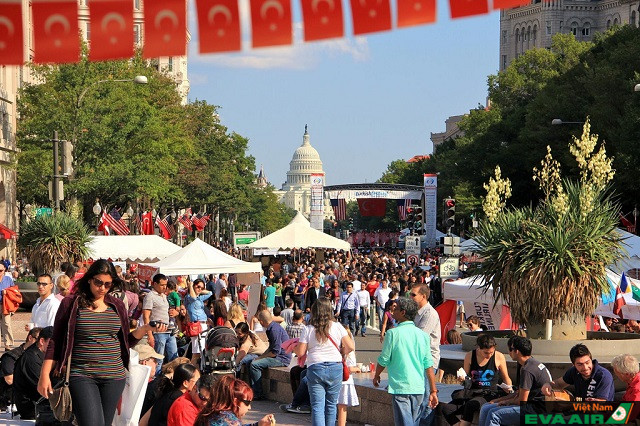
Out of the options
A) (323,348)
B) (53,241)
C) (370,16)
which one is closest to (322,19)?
(370,16)

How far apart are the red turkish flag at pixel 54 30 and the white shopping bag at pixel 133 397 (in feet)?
20.8

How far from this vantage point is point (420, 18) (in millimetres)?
4051

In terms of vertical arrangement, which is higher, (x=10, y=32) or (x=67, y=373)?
(x=10, y=32)

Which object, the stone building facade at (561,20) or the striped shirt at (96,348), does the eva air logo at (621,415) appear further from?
the stone building facade at (561,20)

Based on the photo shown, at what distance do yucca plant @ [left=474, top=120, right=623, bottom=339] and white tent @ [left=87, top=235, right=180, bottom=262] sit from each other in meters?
18.9

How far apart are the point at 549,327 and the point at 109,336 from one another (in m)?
8.30

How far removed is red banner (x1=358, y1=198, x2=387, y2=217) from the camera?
412ft

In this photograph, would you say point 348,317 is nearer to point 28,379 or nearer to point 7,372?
point 7,372

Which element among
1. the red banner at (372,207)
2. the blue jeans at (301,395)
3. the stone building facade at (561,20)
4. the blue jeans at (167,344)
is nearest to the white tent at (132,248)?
the blue jeans at (167,344)

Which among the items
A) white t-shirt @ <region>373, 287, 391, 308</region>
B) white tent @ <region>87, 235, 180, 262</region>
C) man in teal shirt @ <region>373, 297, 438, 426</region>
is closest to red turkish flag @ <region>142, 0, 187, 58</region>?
man in teal shirt @ <region>373, 297, 438, 426</region>

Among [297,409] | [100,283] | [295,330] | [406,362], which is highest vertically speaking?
[100,283]

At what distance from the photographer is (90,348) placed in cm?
804

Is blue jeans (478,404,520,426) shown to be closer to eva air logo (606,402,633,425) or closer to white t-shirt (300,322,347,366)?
white t-shirt (300,322,347,366)

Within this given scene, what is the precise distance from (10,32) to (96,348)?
4.29 m
